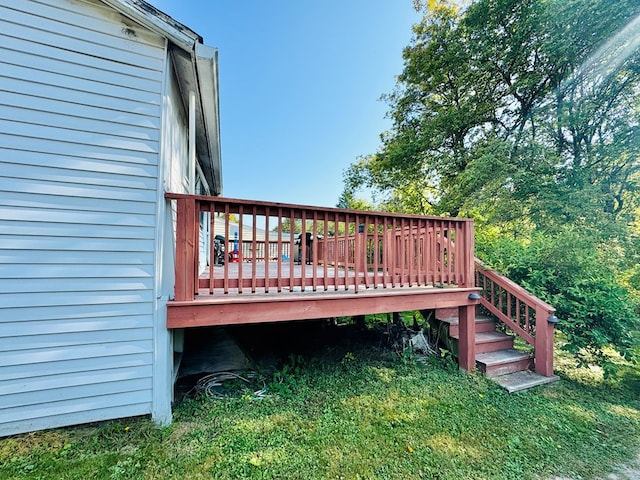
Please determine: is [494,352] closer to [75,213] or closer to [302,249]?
[302,249]

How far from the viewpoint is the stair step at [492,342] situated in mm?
4295

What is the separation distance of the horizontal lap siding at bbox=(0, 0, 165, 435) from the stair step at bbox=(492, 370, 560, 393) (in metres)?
4.16

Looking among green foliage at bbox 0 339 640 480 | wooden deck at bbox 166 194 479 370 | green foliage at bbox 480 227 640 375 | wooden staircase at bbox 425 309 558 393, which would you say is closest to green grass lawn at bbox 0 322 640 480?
green foliage at bbox 0 339 640 480

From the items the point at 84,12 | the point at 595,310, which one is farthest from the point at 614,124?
the point at 84,12

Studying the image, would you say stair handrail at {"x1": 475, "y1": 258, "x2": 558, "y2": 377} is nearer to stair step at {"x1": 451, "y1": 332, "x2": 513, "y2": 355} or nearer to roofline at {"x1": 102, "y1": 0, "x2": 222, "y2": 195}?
stair step at {"x1": 451, "y1": 332, "x2": 513, "y2": 355}

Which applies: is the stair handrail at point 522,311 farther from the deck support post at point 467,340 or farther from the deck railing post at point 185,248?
the deck railing post at point 185,248

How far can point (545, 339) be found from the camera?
13.0 feet

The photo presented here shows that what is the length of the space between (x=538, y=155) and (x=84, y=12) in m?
11.1

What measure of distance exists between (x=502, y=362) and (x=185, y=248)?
4424mm

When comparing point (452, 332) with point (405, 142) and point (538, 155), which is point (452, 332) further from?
point (405, 142)

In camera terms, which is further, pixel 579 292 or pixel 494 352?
pixel 494 352

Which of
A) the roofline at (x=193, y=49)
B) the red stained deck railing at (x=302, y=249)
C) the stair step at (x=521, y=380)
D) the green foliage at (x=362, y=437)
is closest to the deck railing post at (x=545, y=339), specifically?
the stair step at (x=521, y=380)

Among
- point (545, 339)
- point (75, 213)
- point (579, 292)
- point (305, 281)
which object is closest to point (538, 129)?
point (579, 292)

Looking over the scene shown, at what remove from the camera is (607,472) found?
2.34 m
